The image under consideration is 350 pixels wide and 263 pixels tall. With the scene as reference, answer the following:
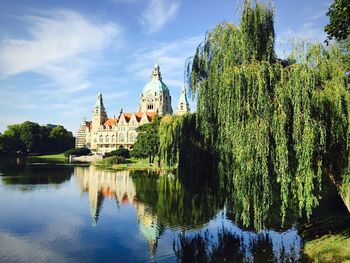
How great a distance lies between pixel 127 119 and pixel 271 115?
362ft

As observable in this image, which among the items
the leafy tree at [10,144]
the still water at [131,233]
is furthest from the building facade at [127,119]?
the still water at [131,233]

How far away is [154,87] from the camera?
132 meters

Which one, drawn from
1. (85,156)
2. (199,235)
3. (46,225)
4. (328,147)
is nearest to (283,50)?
(328,147)

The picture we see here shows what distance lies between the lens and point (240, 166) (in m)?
13.9

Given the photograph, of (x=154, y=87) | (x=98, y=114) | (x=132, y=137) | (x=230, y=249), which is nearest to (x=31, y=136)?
(x=98, y=114)

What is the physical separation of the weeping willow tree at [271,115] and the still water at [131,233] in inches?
137

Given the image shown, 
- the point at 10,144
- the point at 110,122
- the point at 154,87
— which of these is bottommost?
the point at 10,144

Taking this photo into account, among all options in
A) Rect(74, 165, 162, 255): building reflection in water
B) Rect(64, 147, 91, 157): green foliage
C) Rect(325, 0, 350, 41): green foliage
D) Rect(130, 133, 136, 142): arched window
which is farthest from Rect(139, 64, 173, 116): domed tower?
Rect(325, 0, 350, 41): green foliage

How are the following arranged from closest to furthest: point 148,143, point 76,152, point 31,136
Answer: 1. point 148,143
2. point 76,152
3. point 31,136

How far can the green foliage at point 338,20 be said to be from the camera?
1516 centimetres

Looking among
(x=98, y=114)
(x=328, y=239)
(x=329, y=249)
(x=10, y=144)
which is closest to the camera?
(x=329, y=249)

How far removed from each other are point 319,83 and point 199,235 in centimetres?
973

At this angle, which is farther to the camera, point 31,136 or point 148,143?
point 31,136

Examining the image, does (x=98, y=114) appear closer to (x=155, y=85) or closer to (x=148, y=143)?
(x=155, y=85)
